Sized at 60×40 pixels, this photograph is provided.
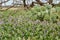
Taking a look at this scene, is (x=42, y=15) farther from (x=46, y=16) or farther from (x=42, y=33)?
(x=42, y=33)

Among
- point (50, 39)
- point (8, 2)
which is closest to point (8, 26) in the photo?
point (50, 39)

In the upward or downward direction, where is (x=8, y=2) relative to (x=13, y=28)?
downward

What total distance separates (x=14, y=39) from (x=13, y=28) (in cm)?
43

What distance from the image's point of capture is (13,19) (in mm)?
4703

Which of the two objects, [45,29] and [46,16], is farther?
[46,16]

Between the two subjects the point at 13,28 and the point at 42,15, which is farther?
the point at 42,15

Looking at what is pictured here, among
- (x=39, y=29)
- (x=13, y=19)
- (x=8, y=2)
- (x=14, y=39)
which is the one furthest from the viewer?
(x=8, y=2)

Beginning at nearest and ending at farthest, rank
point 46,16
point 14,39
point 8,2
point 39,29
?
point 14,39
point 39,29
point 46,16
point 8,2

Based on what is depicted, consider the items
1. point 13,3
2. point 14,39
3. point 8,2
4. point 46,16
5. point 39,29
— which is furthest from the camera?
point 8,2

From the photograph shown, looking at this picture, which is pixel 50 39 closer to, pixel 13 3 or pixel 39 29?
pixel 39 29

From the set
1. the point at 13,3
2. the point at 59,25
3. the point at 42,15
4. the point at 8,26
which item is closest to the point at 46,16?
the point at 42,15

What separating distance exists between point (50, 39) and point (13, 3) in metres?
3.77

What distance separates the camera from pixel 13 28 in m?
4.22

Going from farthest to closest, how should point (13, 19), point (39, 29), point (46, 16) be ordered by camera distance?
point (46, 16) < point (13, 19) < point (39, 29)
